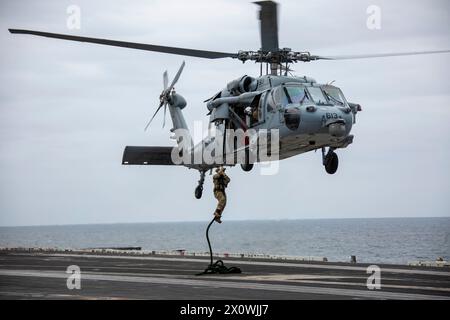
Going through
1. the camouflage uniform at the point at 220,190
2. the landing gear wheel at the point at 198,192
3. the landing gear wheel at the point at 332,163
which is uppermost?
the landing gear wheel at the point at 332,163

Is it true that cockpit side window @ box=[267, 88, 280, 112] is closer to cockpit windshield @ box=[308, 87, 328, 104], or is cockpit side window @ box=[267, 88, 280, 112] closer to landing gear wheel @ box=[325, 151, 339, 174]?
cockpit windshield @ box=[308, 87, 328, 104]

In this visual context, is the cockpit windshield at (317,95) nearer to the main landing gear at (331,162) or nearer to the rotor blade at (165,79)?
the main landing gear at (331,162)

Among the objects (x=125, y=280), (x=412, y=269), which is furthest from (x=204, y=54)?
(x=412, y=269)

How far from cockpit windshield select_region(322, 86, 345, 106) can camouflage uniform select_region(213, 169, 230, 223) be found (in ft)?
19.3

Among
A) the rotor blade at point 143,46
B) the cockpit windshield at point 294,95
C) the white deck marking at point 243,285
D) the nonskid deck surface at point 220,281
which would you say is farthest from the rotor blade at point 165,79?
the white deck marking at point 243,285

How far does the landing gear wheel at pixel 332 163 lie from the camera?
30952 millimetres

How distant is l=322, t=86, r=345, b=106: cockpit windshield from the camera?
30.2m

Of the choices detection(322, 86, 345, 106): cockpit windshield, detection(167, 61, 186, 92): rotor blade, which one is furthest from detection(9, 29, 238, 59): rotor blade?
detection(167, 61, 186, 92): rotor blade

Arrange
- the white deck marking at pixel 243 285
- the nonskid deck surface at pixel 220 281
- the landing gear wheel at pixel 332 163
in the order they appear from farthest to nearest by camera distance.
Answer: the landing gear wheel at pixel 332 163
the nonskid deck surface at pixel 220 281
the white deck marking at pixel 243 285

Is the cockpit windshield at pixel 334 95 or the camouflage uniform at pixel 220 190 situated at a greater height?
the cockpit windshield at pixel 334 95

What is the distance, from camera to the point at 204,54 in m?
30.2

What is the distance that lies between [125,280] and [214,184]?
4.20m

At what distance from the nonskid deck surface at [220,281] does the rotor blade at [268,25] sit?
8420 millimetres
